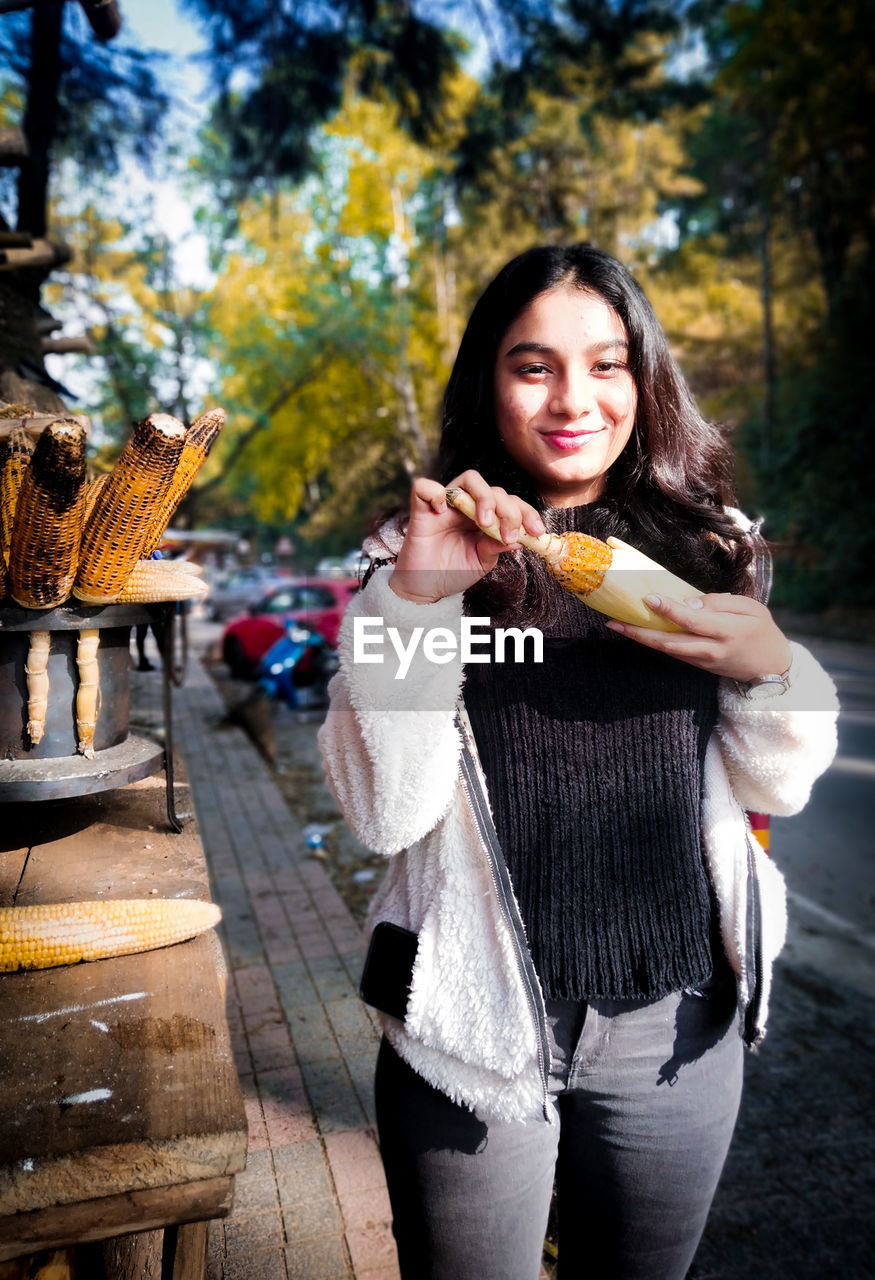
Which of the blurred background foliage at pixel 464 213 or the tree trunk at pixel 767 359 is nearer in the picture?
the blurred background foliage at pixel 464 213

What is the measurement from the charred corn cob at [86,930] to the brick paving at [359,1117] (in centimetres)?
120

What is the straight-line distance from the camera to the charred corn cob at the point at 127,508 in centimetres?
153

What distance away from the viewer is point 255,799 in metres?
6.66

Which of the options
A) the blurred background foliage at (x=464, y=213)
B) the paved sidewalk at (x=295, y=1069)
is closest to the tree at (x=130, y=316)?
the blurred background foliage at (x=464, y=213)

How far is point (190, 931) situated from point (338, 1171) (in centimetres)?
139

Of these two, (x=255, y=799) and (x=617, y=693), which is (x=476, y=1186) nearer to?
(x=617, y=693)

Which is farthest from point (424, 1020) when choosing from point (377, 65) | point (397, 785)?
point (377, 65)

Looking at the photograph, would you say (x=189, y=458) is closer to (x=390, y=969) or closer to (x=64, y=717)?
(x=64, y=717)

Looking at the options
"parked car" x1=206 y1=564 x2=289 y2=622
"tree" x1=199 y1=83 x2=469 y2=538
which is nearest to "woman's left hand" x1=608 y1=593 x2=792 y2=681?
"tree" x1=199 y1=83 x2=469 y2=538

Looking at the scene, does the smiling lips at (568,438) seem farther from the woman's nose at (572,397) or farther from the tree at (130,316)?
the tree at (130,316)

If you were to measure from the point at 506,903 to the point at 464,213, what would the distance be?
16.1 meters

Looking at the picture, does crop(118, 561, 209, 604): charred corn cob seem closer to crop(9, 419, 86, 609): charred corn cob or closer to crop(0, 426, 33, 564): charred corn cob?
crop(9, 419, 86, 609): charred corn cob

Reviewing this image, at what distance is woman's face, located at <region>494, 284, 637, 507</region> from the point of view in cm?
129

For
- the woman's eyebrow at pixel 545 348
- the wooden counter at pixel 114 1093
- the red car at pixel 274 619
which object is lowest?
the red car at pixel 274 619
